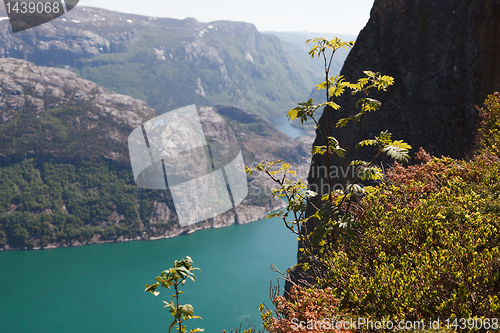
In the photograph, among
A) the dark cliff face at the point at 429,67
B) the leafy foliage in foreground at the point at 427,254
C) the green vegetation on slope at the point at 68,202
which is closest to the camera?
the leafy foliage in foreground at the point at 427,254

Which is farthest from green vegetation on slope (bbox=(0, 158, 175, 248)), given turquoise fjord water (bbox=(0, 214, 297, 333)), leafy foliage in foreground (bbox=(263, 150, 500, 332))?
leafy foliage in foreground (bbox=(263, 150, 500, 332))

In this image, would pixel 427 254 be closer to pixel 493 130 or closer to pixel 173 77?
pixel 493 130

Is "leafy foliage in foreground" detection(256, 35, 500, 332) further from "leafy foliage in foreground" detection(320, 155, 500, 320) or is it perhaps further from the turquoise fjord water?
the turquoise fjord water

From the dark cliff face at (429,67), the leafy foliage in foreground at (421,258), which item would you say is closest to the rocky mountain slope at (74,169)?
the dark cliff face at (429,67)

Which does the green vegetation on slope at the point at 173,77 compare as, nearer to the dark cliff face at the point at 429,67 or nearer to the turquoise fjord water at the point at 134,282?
the turquoise fjord water at the point at 134,282

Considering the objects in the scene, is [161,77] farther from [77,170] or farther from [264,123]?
[77,170]
